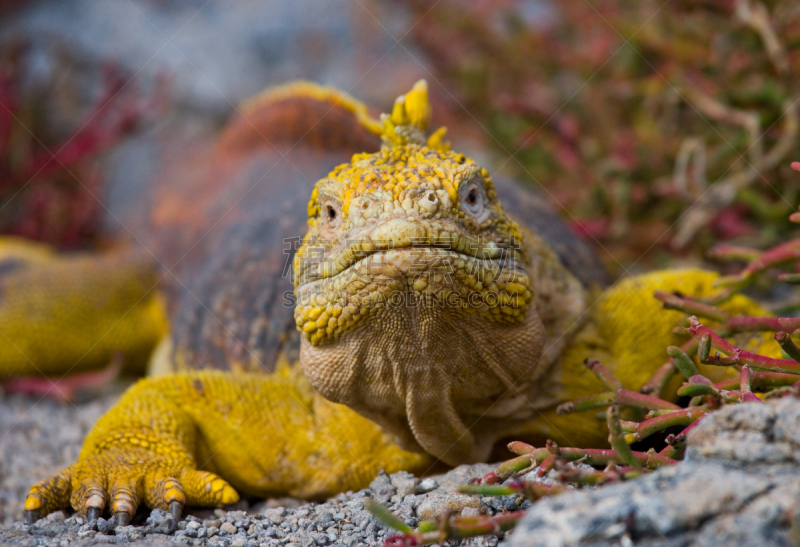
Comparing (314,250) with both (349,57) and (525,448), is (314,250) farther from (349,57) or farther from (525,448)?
(349,57)

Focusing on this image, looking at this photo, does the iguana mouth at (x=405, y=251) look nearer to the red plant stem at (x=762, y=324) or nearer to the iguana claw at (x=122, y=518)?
the red plant stem at (x=762, y=324)

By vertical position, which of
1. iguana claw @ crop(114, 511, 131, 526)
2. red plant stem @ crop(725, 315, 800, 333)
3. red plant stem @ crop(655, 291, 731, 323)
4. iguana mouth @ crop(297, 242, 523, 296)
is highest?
iguana mouth @ crop(297, 242, 523, 296)

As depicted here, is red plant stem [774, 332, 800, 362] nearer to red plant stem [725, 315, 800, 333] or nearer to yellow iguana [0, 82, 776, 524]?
red plant stem [725, 315, 800, 333]

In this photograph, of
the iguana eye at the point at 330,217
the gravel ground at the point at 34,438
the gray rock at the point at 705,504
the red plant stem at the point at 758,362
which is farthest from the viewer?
the gravel ground at the point at 34,438

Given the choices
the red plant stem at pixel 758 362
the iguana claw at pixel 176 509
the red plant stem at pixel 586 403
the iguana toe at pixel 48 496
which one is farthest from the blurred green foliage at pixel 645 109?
the iguana toe at pixel 48 496

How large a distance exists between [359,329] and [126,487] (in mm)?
1304

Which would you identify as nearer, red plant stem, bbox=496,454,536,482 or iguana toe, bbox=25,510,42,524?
red plant stem, bbox=496,454,536,482

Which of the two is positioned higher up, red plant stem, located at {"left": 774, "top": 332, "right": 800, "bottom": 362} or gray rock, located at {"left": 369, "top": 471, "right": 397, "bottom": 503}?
red plant stem, located at {"left": 774, "top": 332, "right": 800, "bottom": 362}

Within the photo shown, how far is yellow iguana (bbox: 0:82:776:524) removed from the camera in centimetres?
268

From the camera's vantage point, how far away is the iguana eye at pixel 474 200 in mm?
2805

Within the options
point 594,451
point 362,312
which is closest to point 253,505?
point 362,312

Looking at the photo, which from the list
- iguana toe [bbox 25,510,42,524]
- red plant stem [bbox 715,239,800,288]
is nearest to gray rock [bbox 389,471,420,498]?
iguana toe [bbox 25,510,42,524]

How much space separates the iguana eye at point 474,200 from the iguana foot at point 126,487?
1.64 metres

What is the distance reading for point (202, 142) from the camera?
870 cm
